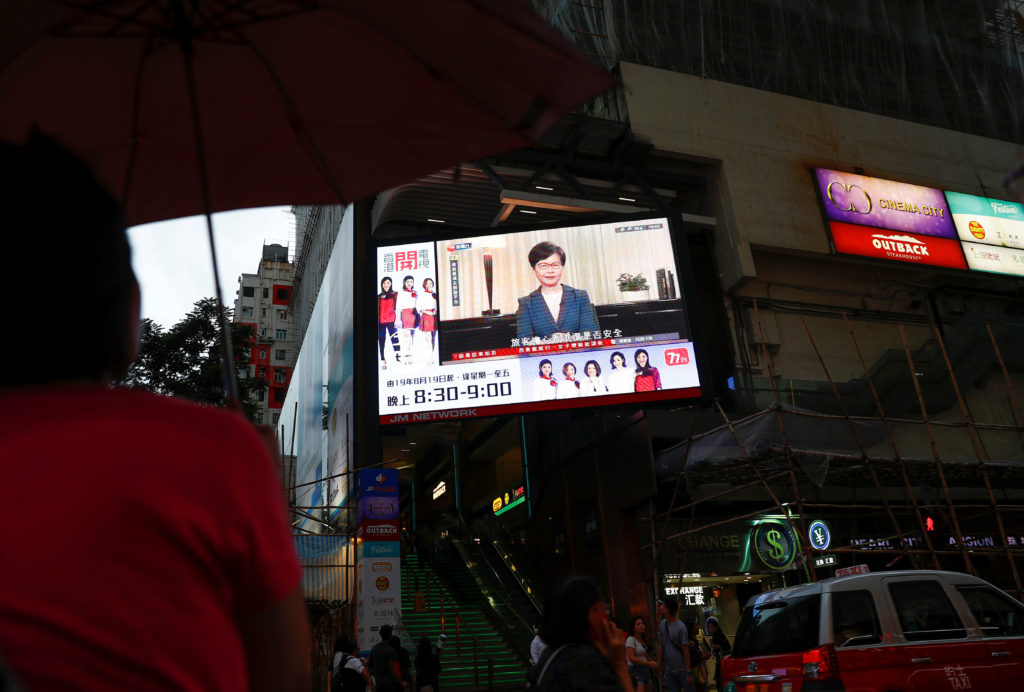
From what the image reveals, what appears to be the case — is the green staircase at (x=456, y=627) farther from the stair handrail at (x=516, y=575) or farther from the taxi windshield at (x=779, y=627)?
the taxi windshield at (x=779, y=627)

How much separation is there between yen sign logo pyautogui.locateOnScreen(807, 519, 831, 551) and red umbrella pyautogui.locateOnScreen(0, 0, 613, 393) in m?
15.4

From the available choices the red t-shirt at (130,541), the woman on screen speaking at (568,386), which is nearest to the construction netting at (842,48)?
the woman on screen speaking at (568,386)

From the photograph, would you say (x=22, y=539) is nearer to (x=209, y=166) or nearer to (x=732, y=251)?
(x=209, y=166)

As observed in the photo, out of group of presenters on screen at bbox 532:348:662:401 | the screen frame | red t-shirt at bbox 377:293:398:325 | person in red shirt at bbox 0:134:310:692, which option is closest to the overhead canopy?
the screen frame

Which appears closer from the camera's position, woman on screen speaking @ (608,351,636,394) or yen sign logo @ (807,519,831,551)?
woman on screen speaking @ (608,351,636,394)

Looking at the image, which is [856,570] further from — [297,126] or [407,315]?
[407,315]

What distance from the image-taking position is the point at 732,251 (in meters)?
18.8

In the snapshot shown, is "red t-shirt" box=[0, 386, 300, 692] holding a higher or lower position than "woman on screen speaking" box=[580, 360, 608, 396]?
lower

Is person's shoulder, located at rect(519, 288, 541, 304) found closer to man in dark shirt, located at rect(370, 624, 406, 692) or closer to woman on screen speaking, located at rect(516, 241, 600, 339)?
woman on screen speaking, located at rect(516, 241, 600, 339)

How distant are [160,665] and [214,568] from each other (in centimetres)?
11

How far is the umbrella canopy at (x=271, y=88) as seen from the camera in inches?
75.8

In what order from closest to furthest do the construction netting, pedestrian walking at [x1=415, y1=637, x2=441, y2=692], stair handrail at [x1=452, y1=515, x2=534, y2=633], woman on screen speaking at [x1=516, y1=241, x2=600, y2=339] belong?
pedestrian walking at [x1=415, y1=637, x2=441, y2=692], woman on screen speaking at [x1=516, y1=241, x2=600, y2=339], stair handrail at [x1=452, y1=515, x2=534, y2=633], the construction netting

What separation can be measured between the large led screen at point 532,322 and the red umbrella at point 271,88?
12.9 metres

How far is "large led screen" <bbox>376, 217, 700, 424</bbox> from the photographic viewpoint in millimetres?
15086
